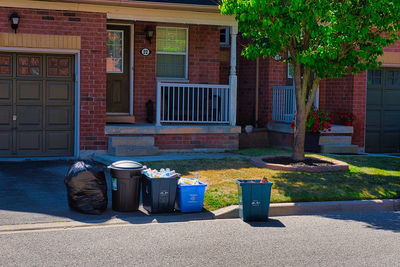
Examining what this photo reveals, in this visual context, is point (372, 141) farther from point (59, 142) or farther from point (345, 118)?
point (59, 142)

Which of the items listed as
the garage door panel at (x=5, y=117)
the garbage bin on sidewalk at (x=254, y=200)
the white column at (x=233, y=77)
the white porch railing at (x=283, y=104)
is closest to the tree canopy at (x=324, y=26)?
the white column at (x=233, y=77)

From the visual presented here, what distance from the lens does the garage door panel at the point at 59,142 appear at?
13336 millimetres

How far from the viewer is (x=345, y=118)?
15.8m

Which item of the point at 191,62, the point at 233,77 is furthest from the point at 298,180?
the point at 191,62

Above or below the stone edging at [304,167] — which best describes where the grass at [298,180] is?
below

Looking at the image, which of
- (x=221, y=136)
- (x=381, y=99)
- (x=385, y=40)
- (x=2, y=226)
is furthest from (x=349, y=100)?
(x=2, y=226)

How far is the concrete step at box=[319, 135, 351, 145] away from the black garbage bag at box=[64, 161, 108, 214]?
8.29 m

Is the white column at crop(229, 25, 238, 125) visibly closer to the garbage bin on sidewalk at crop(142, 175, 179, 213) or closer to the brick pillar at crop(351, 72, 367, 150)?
the brick pillar at crop(351, 72, 367, 150)

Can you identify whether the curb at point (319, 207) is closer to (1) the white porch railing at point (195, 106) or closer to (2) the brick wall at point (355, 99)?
(1) the white porch railing at point (195, 106)

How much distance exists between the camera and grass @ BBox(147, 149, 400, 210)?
29.9 feet

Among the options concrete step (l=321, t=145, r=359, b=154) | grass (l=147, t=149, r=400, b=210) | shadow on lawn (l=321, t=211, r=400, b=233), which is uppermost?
concrete step (l=321, t=145, r=359, b=154)

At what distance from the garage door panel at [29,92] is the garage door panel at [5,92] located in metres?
0.20

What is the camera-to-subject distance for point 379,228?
7.61 m

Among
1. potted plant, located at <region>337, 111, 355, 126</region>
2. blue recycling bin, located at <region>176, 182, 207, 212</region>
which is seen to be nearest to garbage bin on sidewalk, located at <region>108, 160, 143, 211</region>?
blue recycling bin, located at <region>176, 182, 207, 212</region>
